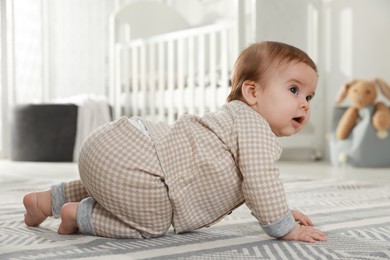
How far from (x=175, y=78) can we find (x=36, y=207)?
237cm

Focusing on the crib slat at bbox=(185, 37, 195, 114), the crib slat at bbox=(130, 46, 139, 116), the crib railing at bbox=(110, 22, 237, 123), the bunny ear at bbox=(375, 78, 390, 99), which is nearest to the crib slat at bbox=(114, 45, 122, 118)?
the crib railing at bbox=(110, 22, 237, 123)

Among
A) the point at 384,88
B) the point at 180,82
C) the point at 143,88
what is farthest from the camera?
the point at 143,88

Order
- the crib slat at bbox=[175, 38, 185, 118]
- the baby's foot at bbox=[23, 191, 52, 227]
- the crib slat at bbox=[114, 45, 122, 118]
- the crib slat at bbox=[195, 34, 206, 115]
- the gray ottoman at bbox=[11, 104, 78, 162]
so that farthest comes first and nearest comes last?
the crib slat at bbox=[114, 45, 122, 118]
the gray ottoman at bbox=[11, 104, 78, 162]
the crib slat at bbox=[175, 38, 185, 118]
the crib slat at bbox=[195, 34, 206, 115]
the baby's foot at bbox=[23, 191, 52, 227]

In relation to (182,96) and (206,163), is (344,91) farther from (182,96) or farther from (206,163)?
(206,163)

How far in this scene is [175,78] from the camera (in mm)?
3371

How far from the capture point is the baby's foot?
3.45 ft

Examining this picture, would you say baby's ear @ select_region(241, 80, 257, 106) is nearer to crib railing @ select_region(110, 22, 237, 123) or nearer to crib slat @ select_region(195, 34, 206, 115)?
crib railing @ select_region(110, 22, 237, 123)

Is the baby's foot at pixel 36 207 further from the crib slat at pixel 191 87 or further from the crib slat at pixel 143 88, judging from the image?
the crib slat at pixel 143 88

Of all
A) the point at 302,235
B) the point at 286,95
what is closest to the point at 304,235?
the point at 302,235

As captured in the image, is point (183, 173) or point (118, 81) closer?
point (183, 173)

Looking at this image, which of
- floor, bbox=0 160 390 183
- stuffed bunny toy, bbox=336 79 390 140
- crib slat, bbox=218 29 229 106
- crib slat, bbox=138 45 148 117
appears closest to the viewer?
floor, bbox=0 160 390 183

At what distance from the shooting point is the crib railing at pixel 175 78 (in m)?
2.97

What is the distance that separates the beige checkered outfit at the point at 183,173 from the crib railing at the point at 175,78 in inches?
75.5

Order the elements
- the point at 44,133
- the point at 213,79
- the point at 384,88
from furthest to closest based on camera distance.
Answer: the point at 44,133, the point at 213,79, the point at 384,88
